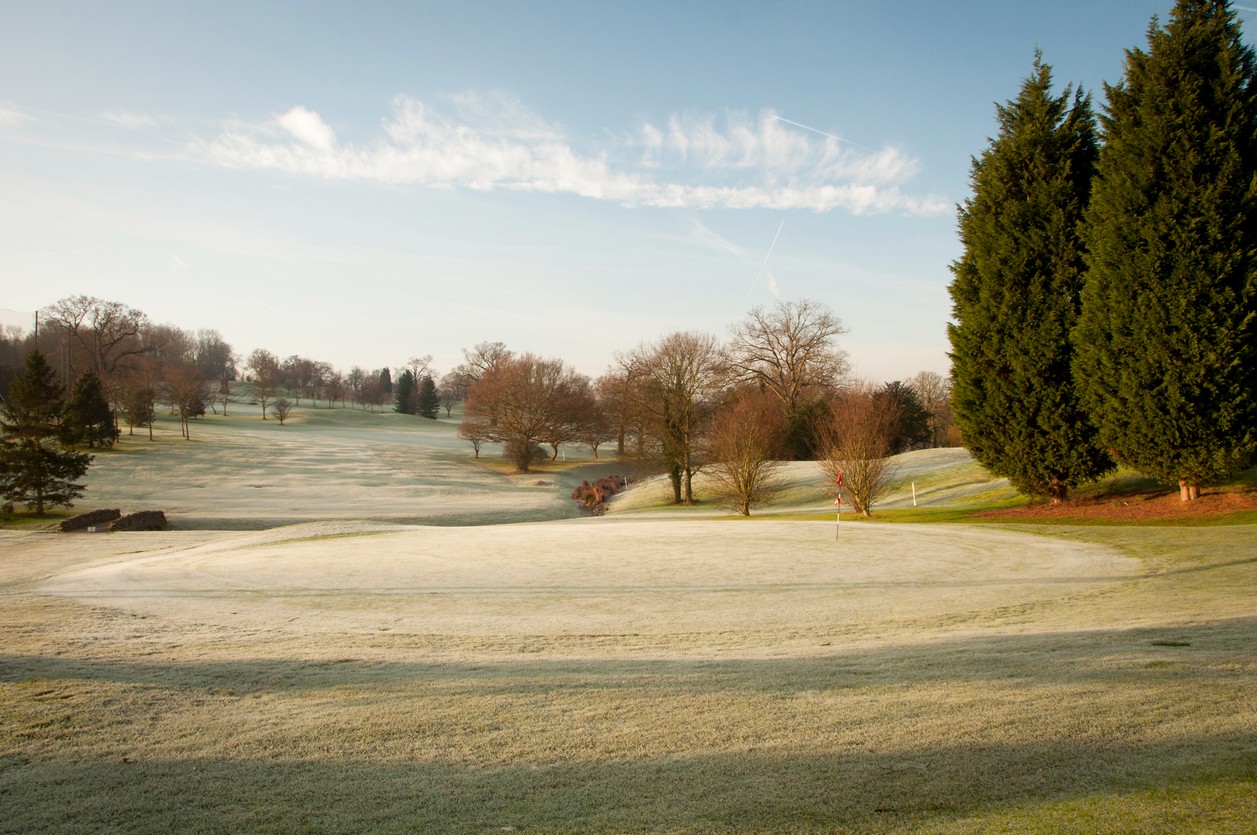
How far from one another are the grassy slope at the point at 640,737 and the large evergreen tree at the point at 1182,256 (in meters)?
17.6

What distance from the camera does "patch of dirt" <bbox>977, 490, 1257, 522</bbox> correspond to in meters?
23.7

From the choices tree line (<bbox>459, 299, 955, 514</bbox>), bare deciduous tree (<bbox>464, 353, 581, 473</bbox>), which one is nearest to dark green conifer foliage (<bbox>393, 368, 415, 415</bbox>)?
tree line (<bbox>459, 299, 955, 514</bbox>)

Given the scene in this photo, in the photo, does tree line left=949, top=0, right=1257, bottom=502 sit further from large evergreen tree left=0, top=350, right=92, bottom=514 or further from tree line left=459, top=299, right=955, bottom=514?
large evergreen tree left=0, top=350, right=92, bottom=514

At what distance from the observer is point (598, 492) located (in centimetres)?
5931

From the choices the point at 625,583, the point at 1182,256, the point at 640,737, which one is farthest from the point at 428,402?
the point at 640,737

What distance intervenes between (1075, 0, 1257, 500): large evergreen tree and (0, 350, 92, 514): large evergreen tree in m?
48.4

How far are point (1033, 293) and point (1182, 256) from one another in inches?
206

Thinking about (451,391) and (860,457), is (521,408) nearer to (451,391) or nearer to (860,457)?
(860,457)

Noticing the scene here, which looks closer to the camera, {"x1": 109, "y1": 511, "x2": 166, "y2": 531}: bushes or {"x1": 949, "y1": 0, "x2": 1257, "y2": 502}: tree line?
{"x1": 949, "y1": 0, "x2": 1257, "y2": 502}: tree line

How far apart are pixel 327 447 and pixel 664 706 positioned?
78.5m

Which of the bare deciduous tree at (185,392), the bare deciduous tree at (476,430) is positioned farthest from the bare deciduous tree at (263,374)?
the bare deciduous tree at (476,430)

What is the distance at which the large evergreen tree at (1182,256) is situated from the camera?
23.0 metres

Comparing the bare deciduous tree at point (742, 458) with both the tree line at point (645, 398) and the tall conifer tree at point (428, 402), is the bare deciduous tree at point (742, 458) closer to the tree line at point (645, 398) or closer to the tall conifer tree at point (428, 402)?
the tree line at point (645, 398)

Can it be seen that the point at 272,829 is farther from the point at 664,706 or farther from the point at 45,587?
the point at 45,587
